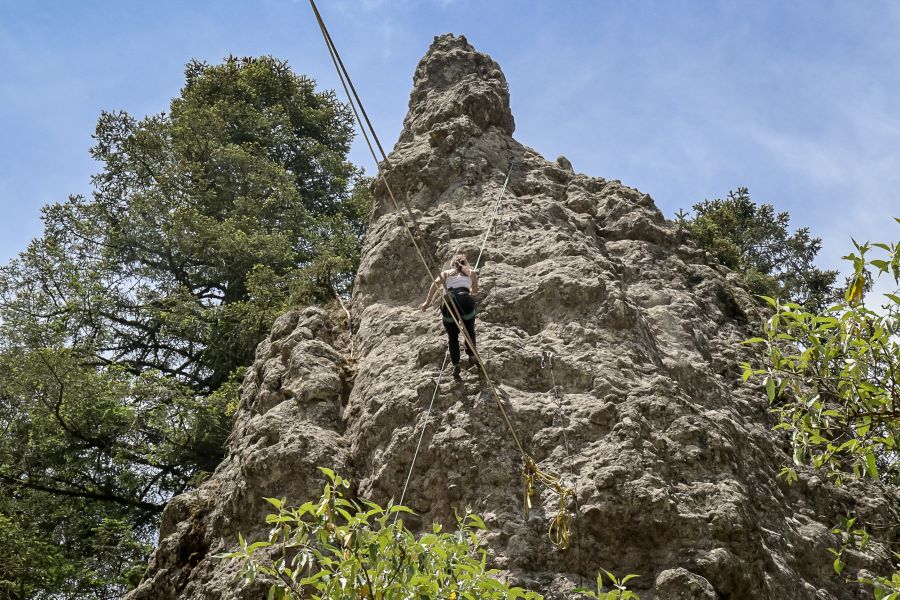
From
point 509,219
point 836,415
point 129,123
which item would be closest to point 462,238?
point 509,219

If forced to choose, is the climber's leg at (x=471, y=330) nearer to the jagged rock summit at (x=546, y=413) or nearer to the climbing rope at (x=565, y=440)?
the jagged rock summit at (x=546, y=413)

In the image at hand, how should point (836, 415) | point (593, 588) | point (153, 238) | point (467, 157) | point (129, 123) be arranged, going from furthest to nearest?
1. point (129, 123)
2. point (153, 238)
3. point (467, 157)
4. point (593, 588)
5. point (836, 415)

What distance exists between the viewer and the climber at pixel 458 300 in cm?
889

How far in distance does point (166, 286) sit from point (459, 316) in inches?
575

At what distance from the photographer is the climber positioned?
29.2 feet

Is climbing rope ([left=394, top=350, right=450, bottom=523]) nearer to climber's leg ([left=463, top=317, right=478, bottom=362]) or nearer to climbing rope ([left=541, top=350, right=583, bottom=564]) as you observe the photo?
climber's leg ([left=463, top=317, right=478, bottom=362])

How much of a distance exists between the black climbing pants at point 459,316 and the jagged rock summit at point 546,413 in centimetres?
27

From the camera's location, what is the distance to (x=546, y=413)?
8555 mm

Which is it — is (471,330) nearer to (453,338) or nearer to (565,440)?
(453,338)

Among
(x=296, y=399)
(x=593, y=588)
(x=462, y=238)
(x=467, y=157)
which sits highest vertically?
(x=467, y=157)

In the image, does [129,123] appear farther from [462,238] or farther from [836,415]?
[836,415]

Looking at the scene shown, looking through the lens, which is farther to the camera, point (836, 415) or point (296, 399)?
point (296, 399)

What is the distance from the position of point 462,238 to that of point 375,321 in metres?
1.40

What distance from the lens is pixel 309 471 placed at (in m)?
8.62
